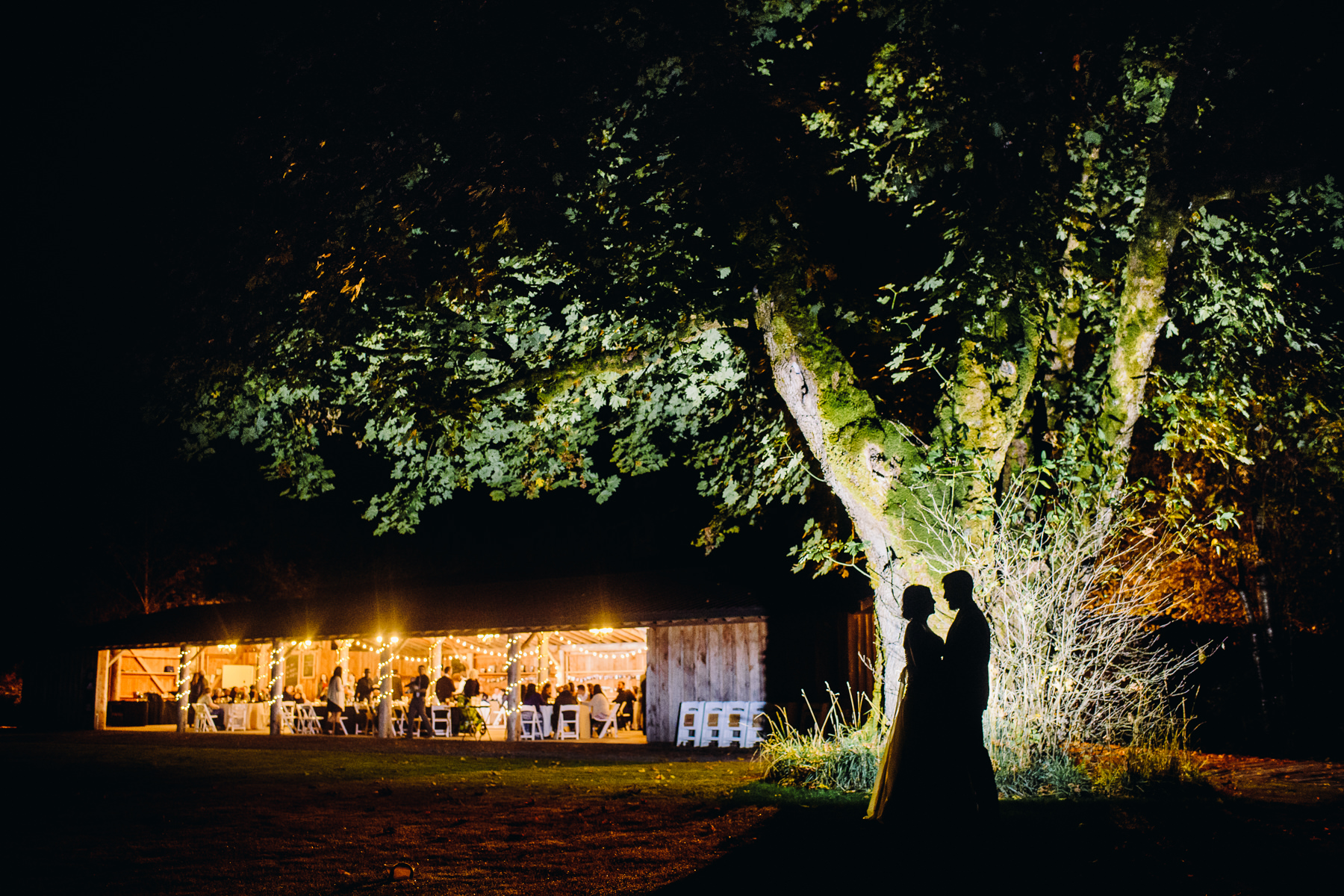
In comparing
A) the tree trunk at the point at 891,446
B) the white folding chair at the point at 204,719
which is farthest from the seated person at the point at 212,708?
the tree trunk at the point at 891,446

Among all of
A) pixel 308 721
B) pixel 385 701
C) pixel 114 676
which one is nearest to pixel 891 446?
pixel 385 701

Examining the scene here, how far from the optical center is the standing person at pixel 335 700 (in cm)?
2362

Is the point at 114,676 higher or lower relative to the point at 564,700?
lower

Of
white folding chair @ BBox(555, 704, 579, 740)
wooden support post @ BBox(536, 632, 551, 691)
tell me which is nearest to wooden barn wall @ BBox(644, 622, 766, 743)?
white folding chair @ BBox(555, 704, 579, 740)

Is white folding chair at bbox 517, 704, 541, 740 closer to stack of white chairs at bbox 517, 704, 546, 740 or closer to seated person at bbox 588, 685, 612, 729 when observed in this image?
stack of white chairs at bbox 517, 704, 546, 740

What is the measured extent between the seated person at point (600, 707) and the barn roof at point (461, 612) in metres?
2.37

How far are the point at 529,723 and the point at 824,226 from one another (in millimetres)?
13129

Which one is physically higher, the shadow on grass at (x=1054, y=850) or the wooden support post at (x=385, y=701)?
the shadow on grass at (x=1054, y=850)

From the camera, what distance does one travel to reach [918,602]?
5883 mm

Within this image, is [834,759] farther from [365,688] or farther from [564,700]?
[365,688]

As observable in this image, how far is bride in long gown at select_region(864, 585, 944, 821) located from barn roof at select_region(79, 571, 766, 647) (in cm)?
1137

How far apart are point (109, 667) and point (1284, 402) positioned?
30.2 metres

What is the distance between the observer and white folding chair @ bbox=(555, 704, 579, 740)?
838 inches

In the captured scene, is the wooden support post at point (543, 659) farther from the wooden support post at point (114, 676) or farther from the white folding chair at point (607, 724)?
the wooden support post at point (114, 676)
